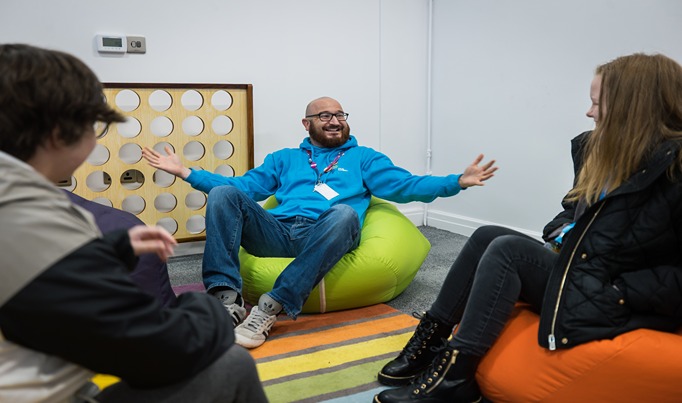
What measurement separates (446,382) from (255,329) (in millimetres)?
856

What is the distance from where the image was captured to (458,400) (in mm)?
1745

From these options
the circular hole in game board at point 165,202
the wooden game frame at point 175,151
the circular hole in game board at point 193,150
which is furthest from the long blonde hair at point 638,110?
the circular hole in game board at point 165,202

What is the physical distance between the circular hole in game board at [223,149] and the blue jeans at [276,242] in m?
1.05

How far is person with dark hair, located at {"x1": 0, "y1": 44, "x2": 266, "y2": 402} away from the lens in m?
0.83

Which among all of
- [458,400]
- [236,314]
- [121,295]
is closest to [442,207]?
[236,314]

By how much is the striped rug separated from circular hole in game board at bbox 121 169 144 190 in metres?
1.33

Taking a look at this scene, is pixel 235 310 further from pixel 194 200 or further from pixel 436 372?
pixel 194 200

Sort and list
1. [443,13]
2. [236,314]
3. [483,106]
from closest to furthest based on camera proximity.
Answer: [236,314] < [483,106] < [443,13]

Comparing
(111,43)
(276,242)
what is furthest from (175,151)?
Answer: (276,242)

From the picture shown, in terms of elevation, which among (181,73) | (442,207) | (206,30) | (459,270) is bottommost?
(442,207)

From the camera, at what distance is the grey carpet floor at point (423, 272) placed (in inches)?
111

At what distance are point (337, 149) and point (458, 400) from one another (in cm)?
162

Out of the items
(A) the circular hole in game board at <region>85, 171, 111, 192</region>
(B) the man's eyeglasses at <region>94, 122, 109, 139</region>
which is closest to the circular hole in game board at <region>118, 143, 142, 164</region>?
(A) the circular hole in game board at <region>85, 171, 111, 192</region>

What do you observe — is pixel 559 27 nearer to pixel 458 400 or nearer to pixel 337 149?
pixel 337 149
